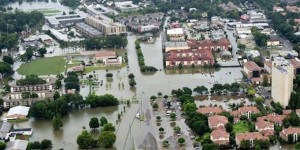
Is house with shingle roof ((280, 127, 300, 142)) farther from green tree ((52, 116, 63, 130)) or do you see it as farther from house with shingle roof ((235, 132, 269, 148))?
green tree ((52, 116, 63, 130))

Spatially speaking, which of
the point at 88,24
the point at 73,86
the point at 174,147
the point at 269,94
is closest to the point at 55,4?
the point at 88,24

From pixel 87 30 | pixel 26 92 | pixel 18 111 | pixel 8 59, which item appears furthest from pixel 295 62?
pixel 87 30

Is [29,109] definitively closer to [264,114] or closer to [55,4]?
[264,114]

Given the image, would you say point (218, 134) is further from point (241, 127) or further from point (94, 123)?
point (94, 123)

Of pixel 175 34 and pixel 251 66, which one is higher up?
pixel 175 34

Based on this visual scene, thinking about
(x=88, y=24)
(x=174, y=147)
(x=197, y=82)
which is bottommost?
(x=174, y=147)

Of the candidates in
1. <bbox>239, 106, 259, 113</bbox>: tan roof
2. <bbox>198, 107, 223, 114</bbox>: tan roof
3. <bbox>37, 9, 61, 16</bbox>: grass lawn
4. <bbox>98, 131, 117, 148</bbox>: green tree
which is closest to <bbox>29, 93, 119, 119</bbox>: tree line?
<bbox>98, 131, 117, 148</bbox>: green tree
